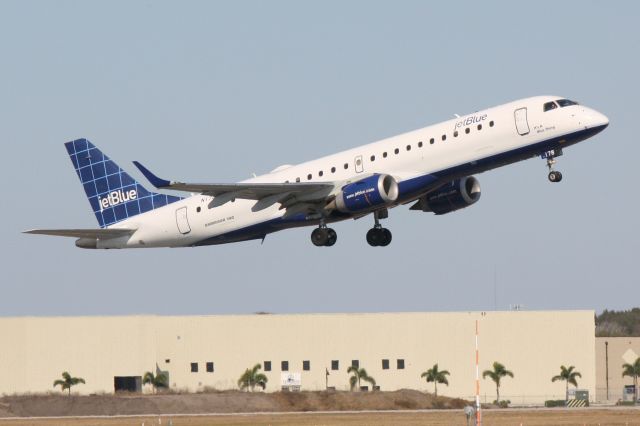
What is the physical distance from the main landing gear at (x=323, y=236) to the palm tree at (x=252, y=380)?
113 feet

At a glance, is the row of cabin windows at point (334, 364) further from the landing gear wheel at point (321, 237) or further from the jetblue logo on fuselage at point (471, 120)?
the jetblue logo on fuselage at point (471, 120)

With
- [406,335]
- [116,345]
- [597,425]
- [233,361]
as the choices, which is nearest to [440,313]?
[406,335]

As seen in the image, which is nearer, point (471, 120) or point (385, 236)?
point (471, 120)

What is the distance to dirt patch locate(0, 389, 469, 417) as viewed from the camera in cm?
7994

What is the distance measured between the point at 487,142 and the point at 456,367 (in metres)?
44.6

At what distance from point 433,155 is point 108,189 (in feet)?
69.2

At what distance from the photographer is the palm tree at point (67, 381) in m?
96.9

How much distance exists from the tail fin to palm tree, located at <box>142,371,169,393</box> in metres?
25.9

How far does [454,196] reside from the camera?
65500 mm

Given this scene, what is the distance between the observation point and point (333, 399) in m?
84.1

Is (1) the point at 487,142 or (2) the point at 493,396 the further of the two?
(2) the point at 493,396

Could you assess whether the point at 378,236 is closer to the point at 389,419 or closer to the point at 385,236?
the point at 385,236

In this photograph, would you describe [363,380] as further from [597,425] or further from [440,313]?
[597,425]

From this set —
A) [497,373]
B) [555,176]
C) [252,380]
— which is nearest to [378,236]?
[555,176]
